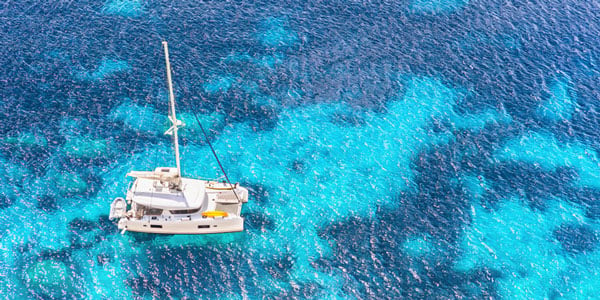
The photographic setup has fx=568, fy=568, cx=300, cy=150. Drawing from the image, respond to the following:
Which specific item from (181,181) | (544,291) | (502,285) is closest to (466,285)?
(502,285)

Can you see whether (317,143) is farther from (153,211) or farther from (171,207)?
(153,211)

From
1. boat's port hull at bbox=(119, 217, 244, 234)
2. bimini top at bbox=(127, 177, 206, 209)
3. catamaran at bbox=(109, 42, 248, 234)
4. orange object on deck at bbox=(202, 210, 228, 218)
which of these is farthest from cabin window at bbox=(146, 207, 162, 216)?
orange object on deck at bbox=(202, 210, 228, 218)

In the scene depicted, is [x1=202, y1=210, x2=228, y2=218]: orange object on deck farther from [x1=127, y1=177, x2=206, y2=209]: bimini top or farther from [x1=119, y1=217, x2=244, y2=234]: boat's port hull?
[x1=127, y1=177, x2=206, y2=209]: bimini top

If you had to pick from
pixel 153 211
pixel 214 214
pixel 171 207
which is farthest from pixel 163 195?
pixel 214 214

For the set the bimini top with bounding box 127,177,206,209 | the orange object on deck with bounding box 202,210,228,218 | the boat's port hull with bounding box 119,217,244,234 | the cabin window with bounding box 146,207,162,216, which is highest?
the bimini top with bounding box 127,177,206,209

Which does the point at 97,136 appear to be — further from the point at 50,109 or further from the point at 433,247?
the point at 433,247

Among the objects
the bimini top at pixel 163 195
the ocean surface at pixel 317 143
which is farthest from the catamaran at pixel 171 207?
the ocean surface at pixel 317 143

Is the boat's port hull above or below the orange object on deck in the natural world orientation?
below
